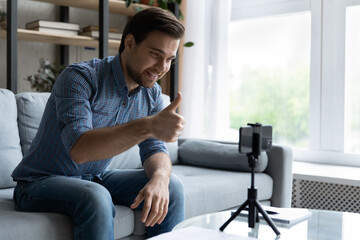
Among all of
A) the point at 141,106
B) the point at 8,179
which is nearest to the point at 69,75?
the point at 141,106

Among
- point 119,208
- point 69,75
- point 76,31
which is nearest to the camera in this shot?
point 69,75

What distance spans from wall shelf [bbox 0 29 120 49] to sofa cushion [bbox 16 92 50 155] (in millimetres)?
792

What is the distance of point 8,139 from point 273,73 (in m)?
2.12

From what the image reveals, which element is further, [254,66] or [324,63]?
[254,66]

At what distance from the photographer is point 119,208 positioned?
1683 millimetres

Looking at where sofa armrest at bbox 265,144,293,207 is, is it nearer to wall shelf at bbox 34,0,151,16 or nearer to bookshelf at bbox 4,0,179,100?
bookshelf at bbox 4,0,179,100

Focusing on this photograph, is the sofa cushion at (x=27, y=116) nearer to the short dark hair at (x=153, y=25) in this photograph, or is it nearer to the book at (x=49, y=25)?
the short dark hair at (x=153, y=25)

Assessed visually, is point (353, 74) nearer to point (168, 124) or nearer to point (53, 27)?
point (53, 27)

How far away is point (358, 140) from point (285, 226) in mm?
1972

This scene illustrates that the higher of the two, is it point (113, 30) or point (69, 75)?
point (113, 30)

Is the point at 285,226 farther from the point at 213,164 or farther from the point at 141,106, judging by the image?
the point at 213,164

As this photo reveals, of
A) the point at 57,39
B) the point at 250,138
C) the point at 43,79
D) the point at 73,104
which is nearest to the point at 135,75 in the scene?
the point at 73,104

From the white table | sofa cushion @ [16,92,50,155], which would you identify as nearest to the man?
the white table

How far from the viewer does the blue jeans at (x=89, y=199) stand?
1396 millimetres
